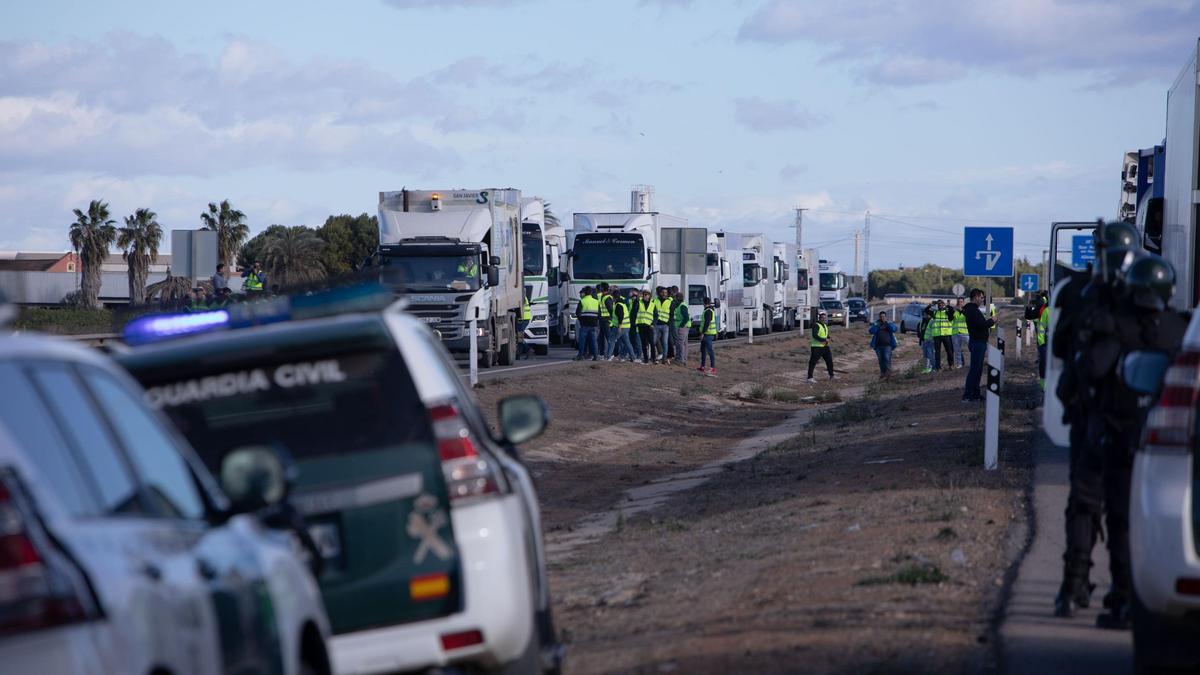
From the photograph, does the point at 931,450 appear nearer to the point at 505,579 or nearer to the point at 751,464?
the point at 751,464

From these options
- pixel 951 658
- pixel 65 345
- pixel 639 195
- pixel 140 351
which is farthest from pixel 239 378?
pixel 639 195

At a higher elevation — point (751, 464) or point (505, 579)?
point (505, 579)

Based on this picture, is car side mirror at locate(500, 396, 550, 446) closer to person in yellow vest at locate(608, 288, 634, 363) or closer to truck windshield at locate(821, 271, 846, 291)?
person in yellow vest at locate(608, 288, 634, 363)

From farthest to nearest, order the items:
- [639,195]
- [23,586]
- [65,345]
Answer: [639,195], [65,345], [23,586]

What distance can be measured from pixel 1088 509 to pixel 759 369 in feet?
126

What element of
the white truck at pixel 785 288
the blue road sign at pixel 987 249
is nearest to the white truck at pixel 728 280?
the white truck at pixel 785 288

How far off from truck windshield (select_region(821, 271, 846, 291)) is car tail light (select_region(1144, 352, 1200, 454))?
289 ft

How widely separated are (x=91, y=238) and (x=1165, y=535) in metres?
77.9

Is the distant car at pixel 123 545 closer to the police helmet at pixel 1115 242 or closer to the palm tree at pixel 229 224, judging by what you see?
the police helmet at pixel 1115 242

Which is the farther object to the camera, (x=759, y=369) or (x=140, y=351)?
(x=759, y=369)

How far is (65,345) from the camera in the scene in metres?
3.85

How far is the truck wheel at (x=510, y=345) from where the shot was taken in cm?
3731

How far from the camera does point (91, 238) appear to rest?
260 ft

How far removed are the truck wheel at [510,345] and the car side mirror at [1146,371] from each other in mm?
30433
